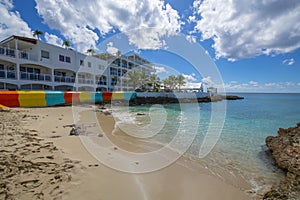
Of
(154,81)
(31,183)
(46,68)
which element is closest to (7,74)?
(46,68)

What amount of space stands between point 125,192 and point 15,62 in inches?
798

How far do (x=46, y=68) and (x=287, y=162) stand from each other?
2460 cm

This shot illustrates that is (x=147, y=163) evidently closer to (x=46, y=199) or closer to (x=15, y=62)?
(x=46, y=199)

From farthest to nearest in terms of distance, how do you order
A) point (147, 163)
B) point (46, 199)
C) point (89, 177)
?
point (147, 163), point (89, 177), point (46, 199)

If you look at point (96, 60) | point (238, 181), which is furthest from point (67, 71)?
point (238, 181)

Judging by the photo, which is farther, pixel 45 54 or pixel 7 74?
pixel 45 54

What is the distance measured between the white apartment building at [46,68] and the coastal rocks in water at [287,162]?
2103 centimetres

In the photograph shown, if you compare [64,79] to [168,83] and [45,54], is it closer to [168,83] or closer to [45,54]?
[45,54]

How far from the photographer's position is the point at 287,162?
409cm

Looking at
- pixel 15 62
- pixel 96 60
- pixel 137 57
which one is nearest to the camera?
pixel 15 62

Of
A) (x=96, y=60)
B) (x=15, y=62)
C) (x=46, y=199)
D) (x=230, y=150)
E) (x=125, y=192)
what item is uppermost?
(x=96, y=60)

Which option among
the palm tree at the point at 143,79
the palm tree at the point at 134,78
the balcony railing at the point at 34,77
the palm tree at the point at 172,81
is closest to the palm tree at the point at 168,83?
the palm tree at the point at 172,81

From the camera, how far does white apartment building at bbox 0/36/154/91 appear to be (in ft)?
53.1

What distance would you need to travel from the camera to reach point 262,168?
429 cm
